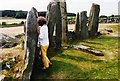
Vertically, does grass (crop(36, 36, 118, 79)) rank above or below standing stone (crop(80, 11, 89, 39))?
below

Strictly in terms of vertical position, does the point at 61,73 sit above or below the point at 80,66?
below

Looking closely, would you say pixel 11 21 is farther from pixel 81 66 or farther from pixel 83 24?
pixel 81 66

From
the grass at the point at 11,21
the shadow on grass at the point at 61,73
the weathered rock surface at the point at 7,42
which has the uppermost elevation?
the grass at the point at 11,21

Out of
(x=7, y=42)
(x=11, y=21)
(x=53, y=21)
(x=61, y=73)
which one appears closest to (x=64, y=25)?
(x=7, y=42)

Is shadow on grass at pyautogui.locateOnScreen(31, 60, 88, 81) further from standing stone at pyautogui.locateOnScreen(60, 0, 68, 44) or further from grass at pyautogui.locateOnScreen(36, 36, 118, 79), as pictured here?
standing stone at pyautogui.locateOnScreen(60, 0, 68, 44)

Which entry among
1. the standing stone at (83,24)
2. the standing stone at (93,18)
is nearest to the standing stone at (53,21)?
the standing stone at (83,24)

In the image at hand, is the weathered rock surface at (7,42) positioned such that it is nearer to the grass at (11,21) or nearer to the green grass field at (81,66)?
the green grass field at (81,66)

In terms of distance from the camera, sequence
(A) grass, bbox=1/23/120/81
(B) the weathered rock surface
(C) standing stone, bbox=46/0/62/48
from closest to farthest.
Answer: (A) grass, bbox=1/23/120/81 < (C) standing stone, bbox=46/0/62/48 < (B) the weathered rock surface

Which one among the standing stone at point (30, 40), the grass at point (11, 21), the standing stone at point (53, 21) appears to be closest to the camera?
the standing stone at point (30, 40)

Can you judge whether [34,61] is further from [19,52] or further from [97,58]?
[97,58]

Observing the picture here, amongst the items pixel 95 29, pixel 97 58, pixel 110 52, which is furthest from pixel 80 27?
pixel 97 58

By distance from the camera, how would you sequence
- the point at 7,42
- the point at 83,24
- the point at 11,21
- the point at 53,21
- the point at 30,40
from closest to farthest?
1. the point at 30,40
2. the point at 53,21
3. the point at 7,42
4. the point at 83,24
5. the point at 11,21

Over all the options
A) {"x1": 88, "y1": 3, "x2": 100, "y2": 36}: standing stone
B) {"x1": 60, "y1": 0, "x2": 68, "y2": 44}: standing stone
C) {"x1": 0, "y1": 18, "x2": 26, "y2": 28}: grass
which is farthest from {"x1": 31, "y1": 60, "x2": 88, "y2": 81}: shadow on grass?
{"x1": 0, "y1": 18, "x2": 26, "y2": 28}: grass

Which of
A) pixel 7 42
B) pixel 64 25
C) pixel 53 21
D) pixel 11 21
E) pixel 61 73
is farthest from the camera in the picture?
pixel 11 21
